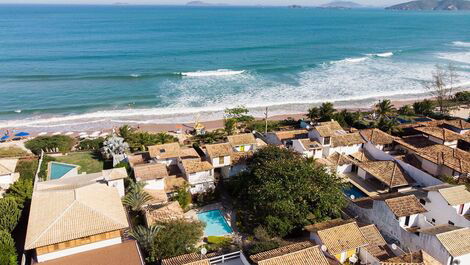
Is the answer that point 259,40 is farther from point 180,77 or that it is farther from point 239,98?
point 239,98

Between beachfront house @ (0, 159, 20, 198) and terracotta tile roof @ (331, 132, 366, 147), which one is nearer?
beachfront house @ (0, 159, 20, 198)

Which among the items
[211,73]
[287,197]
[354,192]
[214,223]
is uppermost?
[287,197]

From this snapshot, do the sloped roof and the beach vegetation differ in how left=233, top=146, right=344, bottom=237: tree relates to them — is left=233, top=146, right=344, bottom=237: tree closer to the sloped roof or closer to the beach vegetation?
the sloped roof

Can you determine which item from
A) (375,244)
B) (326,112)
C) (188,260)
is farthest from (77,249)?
(326,112)

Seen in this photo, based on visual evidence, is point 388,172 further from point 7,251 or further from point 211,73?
point 211,73

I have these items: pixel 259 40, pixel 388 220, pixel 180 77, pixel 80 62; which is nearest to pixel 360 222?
pixel 388 220

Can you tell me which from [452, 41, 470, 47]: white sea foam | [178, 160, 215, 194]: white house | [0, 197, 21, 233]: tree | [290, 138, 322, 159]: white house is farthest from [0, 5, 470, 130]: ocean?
[0, 197, 21, 233]: tree

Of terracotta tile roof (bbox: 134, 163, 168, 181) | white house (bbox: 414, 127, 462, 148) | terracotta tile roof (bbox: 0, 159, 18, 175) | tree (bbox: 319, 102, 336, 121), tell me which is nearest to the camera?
terracotta tile roof (bbox: 134, 163, 168, 181)
